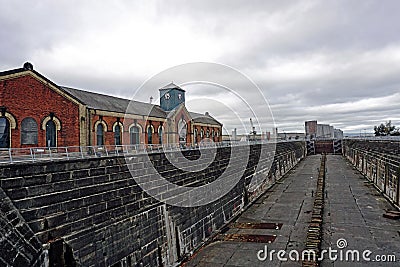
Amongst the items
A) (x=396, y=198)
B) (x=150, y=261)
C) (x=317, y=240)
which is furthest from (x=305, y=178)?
(x=150, y=261)

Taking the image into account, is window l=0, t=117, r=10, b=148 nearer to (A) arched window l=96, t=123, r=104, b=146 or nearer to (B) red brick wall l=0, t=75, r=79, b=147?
(B) red brick wall l=0, t=75, r=79, b=147

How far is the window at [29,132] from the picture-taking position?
1870 cm

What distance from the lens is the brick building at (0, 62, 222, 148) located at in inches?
719

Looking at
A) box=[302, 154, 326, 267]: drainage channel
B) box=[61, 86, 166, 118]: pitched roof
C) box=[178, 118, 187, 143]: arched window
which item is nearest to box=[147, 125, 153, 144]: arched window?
box=[61, 86, 166, 118]: pitched roof

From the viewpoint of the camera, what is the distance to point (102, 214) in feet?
34.0

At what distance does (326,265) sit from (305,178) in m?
28.9

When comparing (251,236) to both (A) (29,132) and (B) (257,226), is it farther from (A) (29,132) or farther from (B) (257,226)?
(A) (29,132)

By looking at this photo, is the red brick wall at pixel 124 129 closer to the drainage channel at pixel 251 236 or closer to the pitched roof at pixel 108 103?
the pitched roof at pixel 108 103

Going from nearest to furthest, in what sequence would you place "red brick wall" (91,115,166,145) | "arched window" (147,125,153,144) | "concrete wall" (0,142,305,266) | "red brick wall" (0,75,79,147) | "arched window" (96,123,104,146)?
1. "concrete wall" (0,142,305,266)
2. "red brick wall" (0,75,79,147)
3. "red brick wall" (91,115,166,145)
4. "arched window" (96,123,104,146)
5. "arched window" (147,125,153,144)

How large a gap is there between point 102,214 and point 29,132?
11.6 metres

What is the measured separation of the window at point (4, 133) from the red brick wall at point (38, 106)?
25 centimetres

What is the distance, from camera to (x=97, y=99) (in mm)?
28562

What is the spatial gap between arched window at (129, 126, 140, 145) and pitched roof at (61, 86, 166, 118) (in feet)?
5.15

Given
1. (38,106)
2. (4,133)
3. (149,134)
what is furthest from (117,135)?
(4,133)
